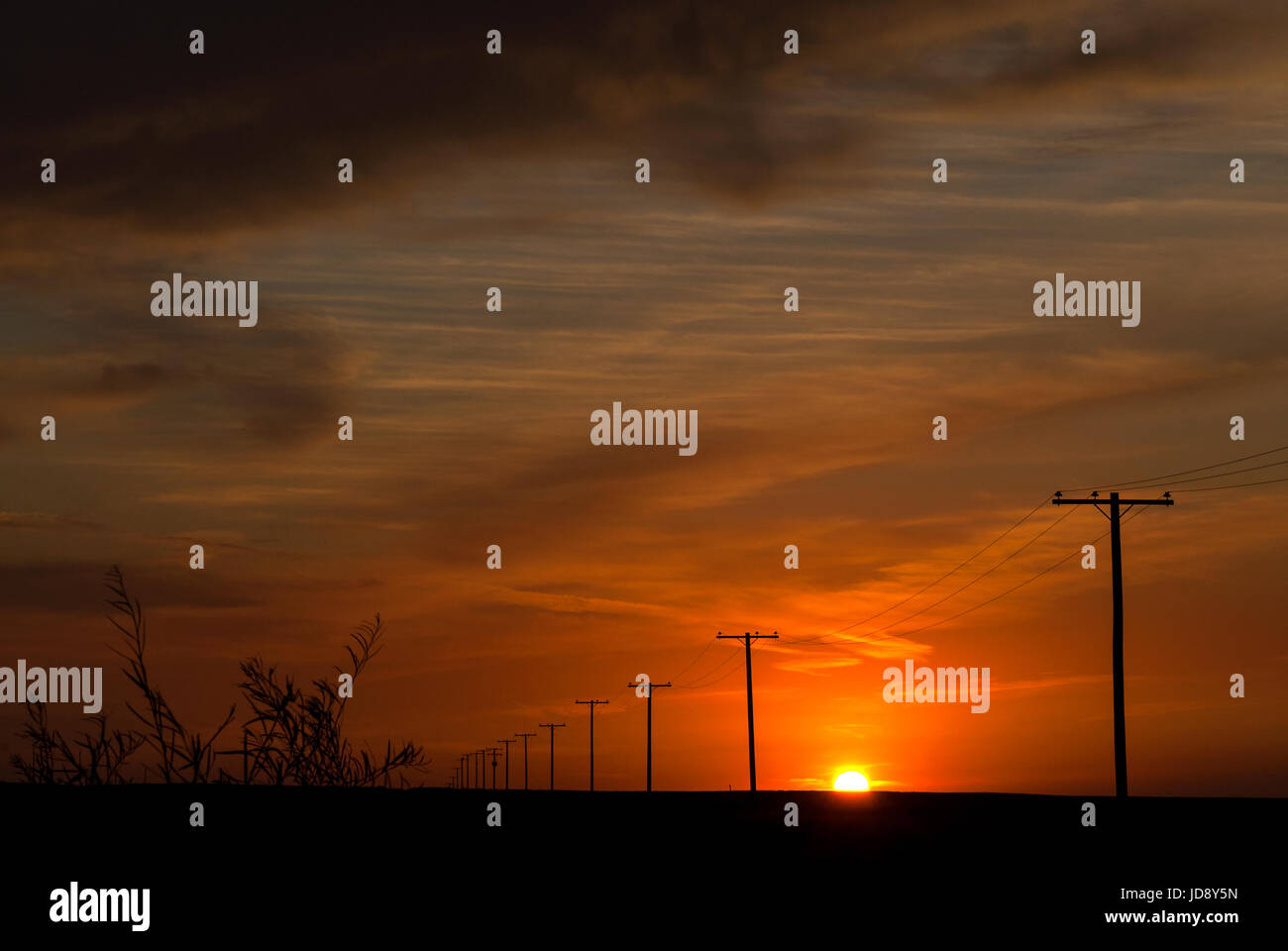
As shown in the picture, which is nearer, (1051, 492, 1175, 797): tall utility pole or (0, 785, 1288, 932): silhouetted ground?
(0, 785, 1288, 932): silhouetted ground

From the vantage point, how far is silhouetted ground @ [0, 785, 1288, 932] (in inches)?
590
